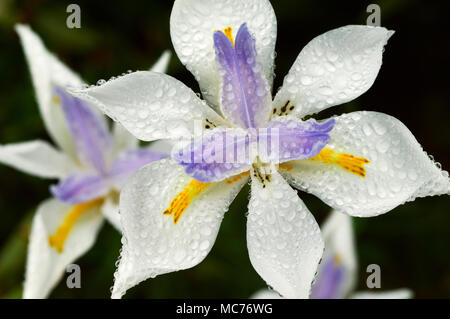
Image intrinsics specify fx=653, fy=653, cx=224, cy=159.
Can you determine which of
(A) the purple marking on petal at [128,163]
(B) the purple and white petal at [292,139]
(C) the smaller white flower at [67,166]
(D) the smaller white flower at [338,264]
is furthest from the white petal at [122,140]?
(B) the purple and white petal at [292,139]

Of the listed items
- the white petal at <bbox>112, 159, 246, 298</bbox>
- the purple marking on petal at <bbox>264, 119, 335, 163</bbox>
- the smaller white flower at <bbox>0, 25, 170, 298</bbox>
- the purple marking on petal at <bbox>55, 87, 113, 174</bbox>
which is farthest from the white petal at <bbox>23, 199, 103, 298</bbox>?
the purple marking on petal at <bbox>264, 119, 335, 163</bbox>

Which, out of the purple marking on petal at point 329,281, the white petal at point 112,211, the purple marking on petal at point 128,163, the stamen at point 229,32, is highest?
the stamen at point 229,32

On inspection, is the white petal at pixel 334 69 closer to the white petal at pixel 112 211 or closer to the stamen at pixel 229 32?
the stamen at pixel 229 32

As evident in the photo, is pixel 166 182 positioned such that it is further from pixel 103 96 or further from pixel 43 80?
pixel 43 80

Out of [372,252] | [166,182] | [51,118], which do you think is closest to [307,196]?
[372,252]

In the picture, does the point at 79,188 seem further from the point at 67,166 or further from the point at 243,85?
the point at 243,85

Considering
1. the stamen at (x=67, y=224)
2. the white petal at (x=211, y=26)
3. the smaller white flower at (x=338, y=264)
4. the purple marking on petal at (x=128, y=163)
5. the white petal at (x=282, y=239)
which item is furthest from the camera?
the smaller white flower at (x=338, y=264)
